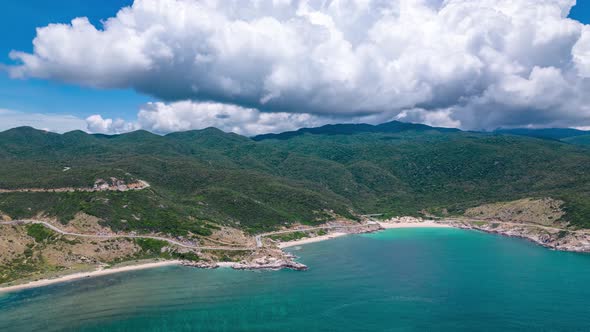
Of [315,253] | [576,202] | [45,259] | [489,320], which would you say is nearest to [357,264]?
[315,253]

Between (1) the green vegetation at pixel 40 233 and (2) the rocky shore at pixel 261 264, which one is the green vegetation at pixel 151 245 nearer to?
(2) the rocky shore at pixel 261 264

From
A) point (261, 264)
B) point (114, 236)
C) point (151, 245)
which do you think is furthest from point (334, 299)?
point (114, 236)

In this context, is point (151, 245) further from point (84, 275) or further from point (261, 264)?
point (261, 264)

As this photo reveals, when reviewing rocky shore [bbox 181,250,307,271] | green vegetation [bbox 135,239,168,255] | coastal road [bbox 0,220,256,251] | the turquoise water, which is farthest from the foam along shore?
coastal road [bbox 0,220,256,251]

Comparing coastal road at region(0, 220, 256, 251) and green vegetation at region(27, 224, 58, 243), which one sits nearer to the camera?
green vegetation at region(27, 224, 58, 243)

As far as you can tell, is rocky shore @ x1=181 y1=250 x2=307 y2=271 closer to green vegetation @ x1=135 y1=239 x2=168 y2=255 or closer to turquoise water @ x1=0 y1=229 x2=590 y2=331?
turquoise water @ x1=0 y1=229 x2=590 y2=331

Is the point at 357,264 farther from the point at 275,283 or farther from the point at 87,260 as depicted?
the point at 87,260

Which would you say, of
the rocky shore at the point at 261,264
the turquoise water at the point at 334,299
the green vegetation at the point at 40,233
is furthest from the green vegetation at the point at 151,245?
the green vegetation at the point at 40,233

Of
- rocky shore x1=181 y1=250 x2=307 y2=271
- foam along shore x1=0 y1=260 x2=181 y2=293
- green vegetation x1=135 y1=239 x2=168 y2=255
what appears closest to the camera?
foam along shore x1=0 y1=260 x2=181 y2=293
